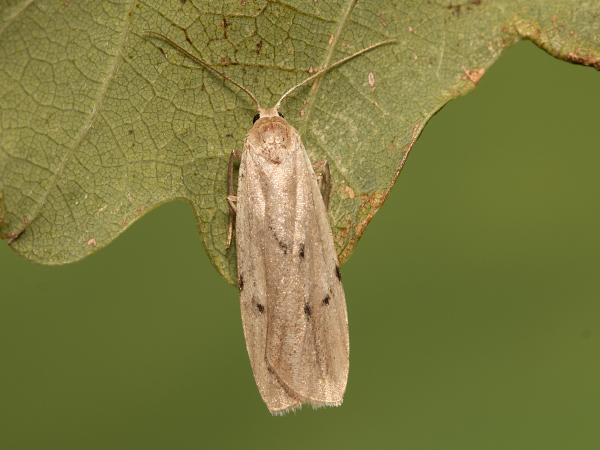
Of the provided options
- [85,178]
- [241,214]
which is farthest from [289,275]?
[85,178]

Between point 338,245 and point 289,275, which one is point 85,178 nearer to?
point 289,275

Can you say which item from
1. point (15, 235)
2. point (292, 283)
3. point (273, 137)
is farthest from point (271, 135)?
point (15, 235)

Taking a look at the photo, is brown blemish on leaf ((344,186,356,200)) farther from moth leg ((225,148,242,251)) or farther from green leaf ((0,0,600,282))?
moth leg ((225,148,242,251))

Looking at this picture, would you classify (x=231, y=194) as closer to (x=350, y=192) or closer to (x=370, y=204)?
(x=350, y=192)

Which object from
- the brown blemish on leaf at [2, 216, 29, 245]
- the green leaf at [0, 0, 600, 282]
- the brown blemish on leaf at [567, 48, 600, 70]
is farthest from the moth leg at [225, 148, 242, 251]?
the brown blemish on leaf at [567, 48, 600, 70]

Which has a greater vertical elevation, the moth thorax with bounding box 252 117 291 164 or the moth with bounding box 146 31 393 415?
the moth thorax with bounding box 252 117 291 164

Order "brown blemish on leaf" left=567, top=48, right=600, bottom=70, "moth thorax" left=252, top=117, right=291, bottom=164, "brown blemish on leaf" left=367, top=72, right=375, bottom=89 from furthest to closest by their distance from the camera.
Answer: "moth thorax" left=252, top=117, right=291, bottom=164, "brown blemish on leaf" left=367, top=72, right=375, bottom=89, "brown blemish on leaf" left=567, top=48, right=600, bottom=70

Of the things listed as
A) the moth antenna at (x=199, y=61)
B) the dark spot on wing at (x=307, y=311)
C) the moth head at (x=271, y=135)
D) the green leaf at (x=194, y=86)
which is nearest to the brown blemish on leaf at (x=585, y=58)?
the green leaf at (x=194, y=86)
